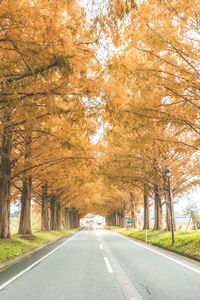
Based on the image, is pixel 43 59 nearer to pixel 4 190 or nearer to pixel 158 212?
pixel 4 190

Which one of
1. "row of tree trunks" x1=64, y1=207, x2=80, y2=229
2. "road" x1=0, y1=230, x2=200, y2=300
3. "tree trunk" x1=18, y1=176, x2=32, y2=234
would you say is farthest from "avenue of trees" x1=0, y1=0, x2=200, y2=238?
"row of tree trunks" x1=64, y1=207, x2=80, y2=229

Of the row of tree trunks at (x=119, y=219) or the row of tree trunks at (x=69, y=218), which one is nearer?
the row of tree trunks at (x=69, y=218)

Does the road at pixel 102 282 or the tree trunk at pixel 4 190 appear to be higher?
the tree trunk at pixel 4 190

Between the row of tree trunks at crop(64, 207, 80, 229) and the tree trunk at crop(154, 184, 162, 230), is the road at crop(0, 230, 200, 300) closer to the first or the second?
the tree trunk at crop(154, 184, 162, 230)

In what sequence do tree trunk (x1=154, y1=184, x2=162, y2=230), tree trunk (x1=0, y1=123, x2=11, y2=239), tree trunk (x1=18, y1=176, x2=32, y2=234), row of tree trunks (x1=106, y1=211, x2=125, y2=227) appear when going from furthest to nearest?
1. row of tree trunks (x1=106, y1=211, x2=125, y2=227)
2. tree trunk (x1=154, y1=184, x2=162, y2=230)
3. tree trunk (x1=18, y1=176, x2=32, y2=234)
4. tree trunk (x1=0, y1=123, x2=11, y2=239)

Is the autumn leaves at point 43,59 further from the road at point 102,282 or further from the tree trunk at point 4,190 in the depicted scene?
the tree trunk at point 4,190

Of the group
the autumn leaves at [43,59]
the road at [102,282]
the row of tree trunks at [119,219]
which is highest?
the autumn leaves at [43,59]

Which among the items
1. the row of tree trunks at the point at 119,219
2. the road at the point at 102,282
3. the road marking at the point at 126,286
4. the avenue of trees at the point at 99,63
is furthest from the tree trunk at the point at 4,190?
the row of tree trunks at the point at 119,219

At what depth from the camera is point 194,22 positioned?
6547 millimetres

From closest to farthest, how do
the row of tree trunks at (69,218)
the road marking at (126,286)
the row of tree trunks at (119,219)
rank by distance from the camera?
the road marking at (126,286) → the row of tree trunks at (69,218) → the row of tree trunks at (119,219)

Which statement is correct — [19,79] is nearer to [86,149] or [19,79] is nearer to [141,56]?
[141,56]

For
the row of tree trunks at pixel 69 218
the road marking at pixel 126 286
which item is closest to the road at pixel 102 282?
the road marking at pixel 126 286

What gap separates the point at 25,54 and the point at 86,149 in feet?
23.7

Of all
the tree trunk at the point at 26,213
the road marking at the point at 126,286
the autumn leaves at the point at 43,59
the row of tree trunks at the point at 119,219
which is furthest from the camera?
Result: the row of tree trunks at the point at 119,219
